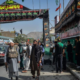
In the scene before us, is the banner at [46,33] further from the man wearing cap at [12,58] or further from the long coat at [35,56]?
the man wearing cap at [12,58]

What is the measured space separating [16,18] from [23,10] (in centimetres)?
179

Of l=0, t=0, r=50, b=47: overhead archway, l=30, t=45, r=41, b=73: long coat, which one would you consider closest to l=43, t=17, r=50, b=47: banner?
l=0, t=0, r=50, b=47: overhead archway

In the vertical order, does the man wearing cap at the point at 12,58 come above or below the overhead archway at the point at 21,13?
below

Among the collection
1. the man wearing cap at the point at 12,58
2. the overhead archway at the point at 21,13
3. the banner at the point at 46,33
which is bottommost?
the man wearing cap at the point at 12,58

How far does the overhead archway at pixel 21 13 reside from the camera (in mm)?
20022

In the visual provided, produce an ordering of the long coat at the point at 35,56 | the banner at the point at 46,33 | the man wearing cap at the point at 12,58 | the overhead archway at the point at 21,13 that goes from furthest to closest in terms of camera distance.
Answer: the overhead archway at the point at 21,13
the banner at the point at 46,33
the long coat at the point at 35,56
the man wearing cap at the point at 12,58

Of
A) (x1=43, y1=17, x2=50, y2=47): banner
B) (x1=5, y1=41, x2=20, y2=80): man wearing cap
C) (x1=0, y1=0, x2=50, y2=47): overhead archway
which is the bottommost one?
(x1=5, y1=41, x2=20, y2=80): man wearing cap

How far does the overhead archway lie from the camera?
20.0 metres

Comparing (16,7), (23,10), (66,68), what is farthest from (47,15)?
(66,68)

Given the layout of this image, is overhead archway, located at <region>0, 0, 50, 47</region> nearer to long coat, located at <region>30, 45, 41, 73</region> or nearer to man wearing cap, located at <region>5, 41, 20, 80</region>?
long coat, located at <region>30, 45, 41, 73</region>

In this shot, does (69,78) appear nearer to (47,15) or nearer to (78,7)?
(78,7)

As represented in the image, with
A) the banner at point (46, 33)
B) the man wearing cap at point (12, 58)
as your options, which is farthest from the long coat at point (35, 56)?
the banner at point (46, 33)

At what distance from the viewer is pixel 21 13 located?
20.6 m

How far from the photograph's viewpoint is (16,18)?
69.7ft
